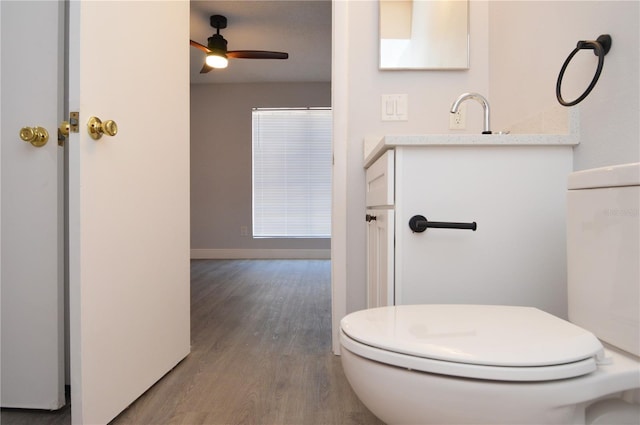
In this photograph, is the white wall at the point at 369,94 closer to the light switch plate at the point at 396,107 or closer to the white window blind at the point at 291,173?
the light switch plate at the point at 396,107

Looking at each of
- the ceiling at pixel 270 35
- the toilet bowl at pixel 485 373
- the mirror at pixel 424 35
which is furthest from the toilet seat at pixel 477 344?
the ceiling at pixel 270 35

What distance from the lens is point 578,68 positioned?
108 cm

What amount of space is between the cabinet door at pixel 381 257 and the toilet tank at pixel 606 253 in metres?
0.41

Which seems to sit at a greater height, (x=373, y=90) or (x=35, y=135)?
(x=373, y=90)

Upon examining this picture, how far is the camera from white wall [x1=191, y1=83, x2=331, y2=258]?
16.5ft

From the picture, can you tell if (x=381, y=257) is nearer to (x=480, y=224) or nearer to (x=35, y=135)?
(x=480, y=224)

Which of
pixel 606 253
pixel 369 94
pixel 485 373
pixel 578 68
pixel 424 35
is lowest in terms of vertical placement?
pixel 485 373

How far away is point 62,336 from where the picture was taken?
1165 millimetres

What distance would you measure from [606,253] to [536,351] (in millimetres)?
257

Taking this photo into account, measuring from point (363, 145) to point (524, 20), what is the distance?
741 millimetres

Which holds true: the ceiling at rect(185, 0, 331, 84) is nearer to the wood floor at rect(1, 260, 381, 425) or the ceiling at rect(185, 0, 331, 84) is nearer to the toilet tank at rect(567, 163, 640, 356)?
the wood floor at rect(1, 260, 381, 425)

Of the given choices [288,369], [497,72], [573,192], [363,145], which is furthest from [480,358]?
[497,72]

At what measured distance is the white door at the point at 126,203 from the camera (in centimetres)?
99

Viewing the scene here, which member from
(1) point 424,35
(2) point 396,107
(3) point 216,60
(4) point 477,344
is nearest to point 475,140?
(4) point 477,344
